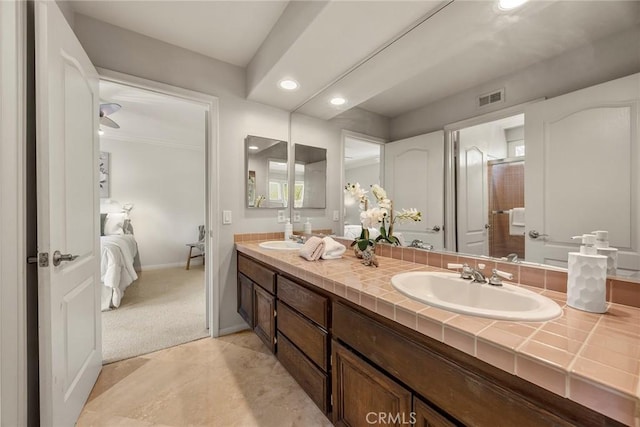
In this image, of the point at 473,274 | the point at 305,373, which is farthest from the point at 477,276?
the point at 305,373

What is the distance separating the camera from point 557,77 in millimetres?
982

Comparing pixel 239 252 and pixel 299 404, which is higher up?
pixel 239 252

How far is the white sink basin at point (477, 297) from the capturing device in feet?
2.41

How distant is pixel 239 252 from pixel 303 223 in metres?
0.64

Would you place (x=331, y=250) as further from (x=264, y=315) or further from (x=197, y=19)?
(x=197, y=19)

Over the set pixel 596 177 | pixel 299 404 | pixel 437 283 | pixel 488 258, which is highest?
pixel 596 177

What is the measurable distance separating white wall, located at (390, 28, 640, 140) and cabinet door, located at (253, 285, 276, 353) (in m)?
1.44

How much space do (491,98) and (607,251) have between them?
73 centimetres

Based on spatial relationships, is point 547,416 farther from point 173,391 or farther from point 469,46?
point 173,391

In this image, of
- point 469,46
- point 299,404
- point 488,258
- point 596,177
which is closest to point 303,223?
point 299,404

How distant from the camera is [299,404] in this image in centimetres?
148

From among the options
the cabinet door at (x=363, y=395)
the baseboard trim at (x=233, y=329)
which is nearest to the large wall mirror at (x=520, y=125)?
the cabinet door at (x=363, y=395)

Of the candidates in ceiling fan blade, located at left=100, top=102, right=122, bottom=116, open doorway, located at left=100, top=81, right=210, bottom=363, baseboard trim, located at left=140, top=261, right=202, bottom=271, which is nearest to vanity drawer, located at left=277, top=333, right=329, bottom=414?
open doorway, located at left=100, top=81, right=210, bottom=363

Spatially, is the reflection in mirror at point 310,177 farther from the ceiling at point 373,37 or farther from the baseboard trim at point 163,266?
the baseboard trim at point 163,266
